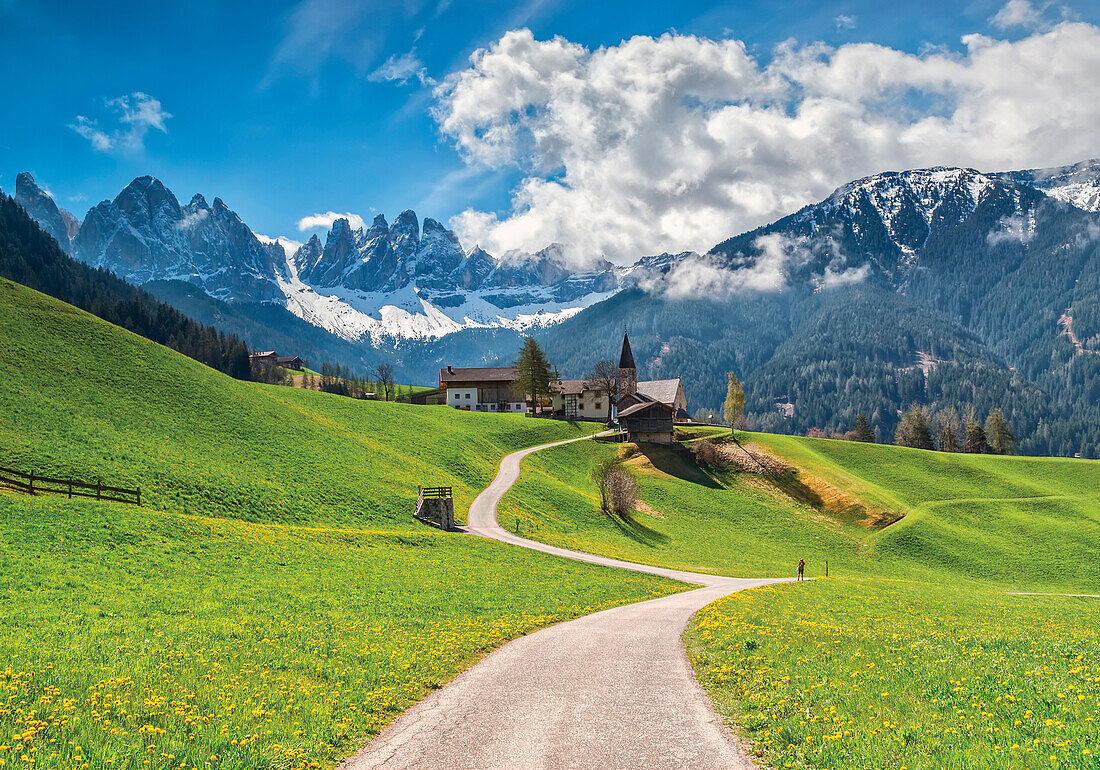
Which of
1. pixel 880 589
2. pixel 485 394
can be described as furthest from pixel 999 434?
pixel 880 589

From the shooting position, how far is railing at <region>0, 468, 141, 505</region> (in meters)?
33.7

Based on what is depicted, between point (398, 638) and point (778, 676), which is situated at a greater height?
point (778, 676)

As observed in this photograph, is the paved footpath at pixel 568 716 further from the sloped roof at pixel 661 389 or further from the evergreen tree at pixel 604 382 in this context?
the sloped roof at pixel 661 389

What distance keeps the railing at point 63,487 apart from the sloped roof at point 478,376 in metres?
124

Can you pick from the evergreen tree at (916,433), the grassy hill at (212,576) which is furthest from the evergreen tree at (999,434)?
the grassy hill at (212,576)

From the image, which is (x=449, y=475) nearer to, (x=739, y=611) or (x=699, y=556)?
(x=699, y=556)

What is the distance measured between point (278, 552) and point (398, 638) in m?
16.9

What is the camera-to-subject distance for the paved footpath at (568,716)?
10.3m

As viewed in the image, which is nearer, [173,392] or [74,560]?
[74,560]

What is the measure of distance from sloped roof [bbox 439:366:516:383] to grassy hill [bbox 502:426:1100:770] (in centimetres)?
7043

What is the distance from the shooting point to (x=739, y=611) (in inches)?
969

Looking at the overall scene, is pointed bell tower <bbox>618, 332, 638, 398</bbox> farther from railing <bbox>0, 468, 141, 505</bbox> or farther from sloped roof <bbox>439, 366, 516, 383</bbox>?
railing <bbox>0, 468, 141, 505</bbox>

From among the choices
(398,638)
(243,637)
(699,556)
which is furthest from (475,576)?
(699,556)

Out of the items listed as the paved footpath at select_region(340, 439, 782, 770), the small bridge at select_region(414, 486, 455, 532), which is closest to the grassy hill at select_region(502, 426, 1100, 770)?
the paved footpath at select_region(340, 439, 782, 770)
